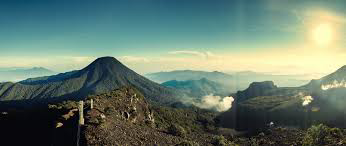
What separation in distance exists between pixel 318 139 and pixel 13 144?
86.3 m

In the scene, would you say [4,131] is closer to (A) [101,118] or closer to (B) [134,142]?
(A) [101,118]

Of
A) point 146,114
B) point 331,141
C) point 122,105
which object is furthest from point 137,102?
point 331,141

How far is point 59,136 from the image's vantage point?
55438 mm

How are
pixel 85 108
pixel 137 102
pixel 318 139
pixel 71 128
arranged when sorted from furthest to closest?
1. pixel 137 102
2. pixel 318 139
3. pixel 85 108
4. pixel 71 128

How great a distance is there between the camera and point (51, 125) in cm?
6159

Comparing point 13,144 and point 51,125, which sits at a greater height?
point 51,125

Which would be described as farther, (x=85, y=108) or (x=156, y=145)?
(x=85, y=108)

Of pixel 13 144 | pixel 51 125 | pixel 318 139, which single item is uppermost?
pixel 51 125

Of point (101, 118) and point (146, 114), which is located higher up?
point (101, 118)

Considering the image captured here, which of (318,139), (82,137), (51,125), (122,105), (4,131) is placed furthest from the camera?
(122,105)

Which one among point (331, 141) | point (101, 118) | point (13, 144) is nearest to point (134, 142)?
point (101, 118)

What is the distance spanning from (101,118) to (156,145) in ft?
47.4

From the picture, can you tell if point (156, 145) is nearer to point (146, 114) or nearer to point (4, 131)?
point (4, 131)

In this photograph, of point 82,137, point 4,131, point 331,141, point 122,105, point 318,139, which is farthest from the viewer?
point 122,105
